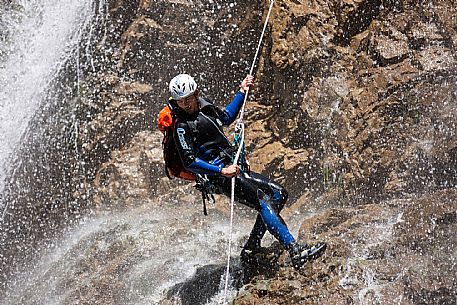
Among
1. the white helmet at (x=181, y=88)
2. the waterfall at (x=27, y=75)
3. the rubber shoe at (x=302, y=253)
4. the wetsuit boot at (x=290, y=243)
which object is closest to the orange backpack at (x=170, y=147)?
the white helmet at (x=181, y=88)

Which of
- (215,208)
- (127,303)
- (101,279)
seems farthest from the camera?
(215,208)

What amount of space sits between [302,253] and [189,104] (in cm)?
194

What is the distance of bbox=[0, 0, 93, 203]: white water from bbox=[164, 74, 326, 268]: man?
192 inches

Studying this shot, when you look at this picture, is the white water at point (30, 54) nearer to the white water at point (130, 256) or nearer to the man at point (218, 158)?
the white water at point (130, 256)

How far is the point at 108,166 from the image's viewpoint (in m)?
10.4

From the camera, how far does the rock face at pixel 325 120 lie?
21.2ft

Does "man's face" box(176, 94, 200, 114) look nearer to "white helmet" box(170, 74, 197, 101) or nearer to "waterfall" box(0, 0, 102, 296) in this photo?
"white helmet" box(170, 74, 197, 101)

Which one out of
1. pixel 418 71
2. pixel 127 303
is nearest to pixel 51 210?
pixel 127 303

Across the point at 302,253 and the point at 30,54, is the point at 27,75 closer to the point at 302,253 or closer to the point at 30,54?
the point at 30,54

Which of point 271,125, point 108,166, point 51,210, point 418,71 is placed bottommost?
point 51,210

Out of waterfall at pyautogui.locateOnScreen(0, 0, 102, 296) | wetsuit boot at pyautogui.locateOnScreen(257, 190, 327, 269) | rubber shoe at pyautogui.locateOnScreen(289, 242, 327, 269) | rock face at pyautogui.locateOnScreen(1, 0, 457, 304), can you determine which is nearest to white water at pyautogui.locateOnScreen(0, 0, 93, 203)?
waterfall at pyautogui.locateOnScreen(0, 0, 102, 296)

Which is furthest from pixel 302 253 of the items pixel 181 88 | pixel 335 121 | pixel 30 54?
pixel 30 54

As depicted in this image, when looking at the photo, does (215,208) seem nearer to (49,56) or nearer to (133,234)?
(133,234)

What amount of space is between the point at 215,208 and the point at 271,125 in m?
1.55
